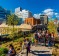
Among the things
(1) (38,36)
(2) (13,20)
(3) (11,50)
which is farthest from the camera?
(2) (13,20)

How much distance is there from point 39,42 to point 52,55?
9.12m

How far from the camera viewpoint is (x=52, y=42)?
82.6ft

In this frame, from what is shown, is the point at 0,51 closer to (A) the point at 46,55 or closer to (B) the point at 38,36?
(A) the point at 46,55

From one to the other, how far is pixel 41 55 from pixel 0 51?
13.1 ft

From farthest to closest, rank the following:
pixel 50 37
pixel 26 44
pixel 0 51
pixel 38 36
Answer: pixel 38 36
pixel 50 37
pixel 0 51
pixel 26 44

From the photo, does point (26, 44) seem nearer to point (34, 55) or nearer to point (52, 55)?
point (34, 55)

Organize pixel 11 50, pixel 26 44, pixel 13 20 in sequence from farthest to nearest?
pixel 13 20 < pixel 26 44 < pixel 11 50

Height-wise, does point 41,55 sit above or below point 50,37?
below

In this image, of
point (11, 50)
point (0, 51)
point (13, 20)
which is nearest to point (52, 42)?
point (0, 51)

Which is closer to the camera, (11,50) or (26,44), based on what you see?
(11,50)

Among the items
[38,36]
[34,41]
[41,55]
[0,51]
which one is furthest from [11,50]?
[38,36]

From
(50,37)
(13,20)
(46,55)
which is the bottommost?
(46,55)

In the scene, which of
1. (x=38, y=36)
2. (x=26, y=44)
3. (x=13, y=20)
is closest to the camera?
(x=26, y=44)

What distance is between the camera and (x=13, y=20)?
81.7m
